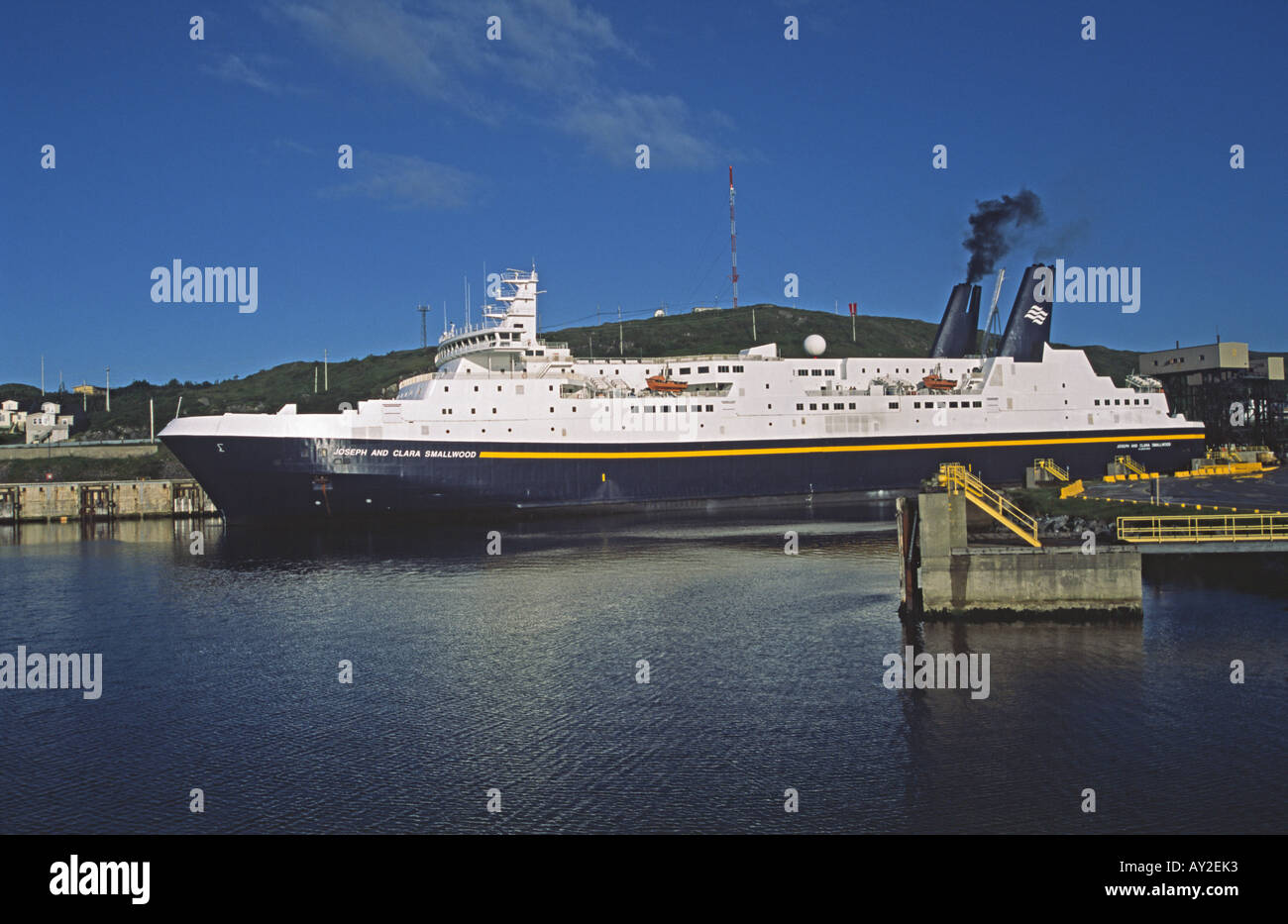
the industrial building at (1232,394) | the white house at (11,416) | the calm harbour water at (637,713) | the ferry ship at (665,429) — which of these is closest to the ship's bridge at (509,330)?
the ferry ship at (665,429)

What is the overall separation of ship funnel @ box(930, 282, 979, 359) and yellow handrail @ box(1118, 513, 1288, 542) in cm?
3689

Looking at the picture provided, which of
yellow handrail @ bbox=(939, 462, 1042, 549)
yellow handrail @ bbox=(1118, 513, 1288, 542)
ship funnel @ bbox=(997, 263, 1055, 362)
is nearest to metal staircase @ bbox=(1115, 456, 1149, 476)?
ship funnel @ bbox=(997, 263, 1055, 362)

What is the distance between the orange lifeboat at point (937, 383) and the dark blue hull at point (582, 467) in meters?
3.11

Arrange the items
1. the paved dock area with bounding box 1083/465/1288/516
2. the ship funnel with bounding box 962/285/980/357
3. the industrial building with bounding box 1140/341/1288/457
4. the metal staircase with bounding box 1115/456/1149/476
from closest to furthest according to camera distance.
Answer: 1. the paved dock area with bounding box 1083/465/1288/516
2. the metal staircase with bounding box 1115/456/1149/476
3. the ship funnel with bounding box 962/285/980/357
4. the industrial building with bounding box 1140/341/1288/457

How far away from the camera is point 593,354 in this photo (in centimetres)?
13625

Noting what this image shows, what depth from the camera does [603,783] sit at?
12375 millimetres

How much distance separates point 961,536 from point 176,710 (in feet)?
52.6

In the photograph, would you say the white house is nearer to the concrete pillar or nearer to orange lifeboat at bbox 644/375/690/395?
orange lifeboat at bbox 644/375/690/395

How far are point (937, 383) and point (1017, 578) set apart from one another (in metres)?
35.6

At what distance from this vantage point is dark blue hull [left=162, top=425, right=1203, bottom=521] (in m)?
41.7

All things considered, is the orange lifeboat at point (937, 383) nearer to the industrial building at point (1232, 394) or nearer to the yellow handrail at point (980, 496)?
the industrial building at point (1232, 394)

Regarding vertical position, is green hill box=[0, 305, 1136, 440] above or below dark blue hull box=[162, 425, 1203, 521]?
above
